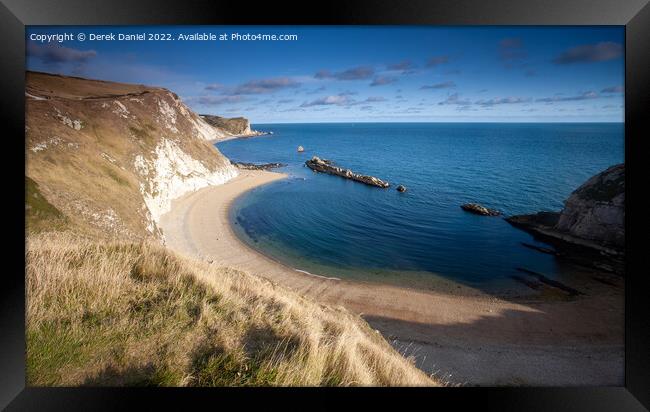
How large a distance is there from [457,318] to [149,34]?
13233mm

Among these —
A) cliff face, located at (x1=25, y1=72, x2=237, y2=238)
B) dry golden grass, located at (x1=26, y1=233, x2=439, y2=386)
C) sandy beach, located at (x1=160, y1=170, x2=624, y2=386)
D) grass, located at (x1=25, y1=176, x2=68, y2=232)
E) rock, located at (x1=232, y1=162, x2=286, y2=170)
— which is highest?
rock, located at (x1=232, y1=162, x2=286, y2=170)

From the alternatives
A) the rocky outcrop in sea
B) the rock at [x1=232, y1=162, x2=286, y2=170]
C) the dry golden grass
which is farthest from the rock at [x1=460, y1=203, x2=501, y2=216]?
the rock at [x1=232, y1=162, x2=286, y2=170]

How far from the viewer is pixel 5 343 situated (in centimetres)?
464

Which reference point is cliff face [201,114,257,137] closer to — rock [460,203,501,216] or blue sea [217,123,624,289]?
blue sea [217,123,624,289]

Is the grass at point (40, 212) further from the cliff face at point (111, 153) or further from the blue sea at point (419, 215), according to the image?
the blue sea at point (419, 215)

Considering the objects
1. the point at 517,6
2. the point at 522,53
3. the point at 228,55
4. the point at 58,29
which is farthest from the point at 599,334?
the point at 58,29

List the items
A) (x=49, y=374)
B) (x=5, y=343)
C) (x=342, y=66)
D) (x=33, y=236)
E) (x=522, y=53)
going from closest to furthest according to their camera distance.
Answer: (x=49, y=374)
(x=5, y=343)
(x=33, y=236)
(x=522, y=53)
(x=342, y=66)

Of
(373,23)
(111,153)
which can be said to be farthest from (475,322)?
(111,153)

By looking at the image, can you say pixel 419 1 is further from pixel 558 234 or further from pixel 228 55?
pixel 558 234

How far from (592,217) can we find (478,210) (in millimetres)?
8949

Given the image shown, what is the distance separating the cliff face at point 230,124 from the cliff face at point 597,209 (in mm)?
55654

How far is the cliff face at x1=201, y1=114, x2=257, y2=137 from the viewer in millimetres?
63944

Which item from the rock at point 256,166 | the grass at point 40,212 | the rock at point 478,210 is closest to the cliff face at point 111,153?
the grass at point 40,212

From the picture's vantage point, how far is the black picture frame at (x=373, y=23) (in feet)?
15.5
